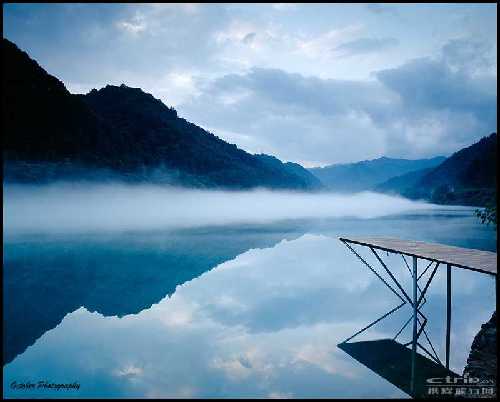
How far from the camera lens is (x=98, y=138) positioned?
340ft

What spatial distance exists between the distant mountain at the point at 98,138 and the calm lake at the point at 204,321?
6715 cm

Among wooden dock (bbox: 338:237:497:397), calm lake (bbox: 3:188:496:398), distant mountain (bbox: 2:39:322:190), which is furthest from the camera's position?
distant mountain (bbox: 2:39:322:190)

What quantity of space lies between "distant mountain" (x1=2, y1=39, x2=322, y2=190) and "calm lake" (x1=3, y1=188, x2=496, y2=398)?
6715 cm

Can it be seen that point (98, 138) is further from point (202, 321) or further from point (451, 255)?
point (451, 255)

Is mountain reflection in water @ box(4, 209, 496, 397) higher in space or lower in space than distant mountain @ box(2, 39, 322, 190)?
lower

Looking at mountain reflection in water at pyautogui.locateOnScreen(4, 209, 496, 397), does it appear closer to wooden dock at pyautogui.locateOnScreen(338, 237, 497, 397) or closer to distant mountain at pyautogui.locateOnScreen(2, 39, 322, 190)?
wooden dock at pyautogui.locateOnScreen(338, 237, 497, 397)

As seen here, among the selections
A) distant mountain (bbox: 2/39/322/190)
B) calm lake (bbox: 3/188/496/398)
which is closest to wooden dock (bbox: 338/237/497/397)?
calm lake (bbox: 3/188/496/398)

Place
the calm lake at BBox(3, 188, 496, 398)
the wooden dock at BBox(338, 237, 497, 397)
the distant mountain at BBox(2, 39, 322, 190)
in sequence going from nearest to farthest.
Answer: the wooden dock at BBox(338, 237, 497, 397)
the calm lake at BBox(3, 188, 496, 398)
the distant mountain at BBox(2, 39, 322, 190)

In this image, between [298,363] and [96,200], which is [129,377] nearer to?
[298,363]

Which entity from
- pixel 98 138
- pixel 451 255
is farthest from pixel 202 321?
pixel 98 138

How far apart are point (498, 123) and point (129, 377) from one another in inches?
352

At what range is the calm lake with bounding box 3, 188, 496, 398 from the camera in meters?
8.45

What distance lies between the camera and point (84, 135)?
326 ft

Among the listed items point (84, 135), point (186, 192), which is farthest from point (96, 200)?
point (186, 192)
